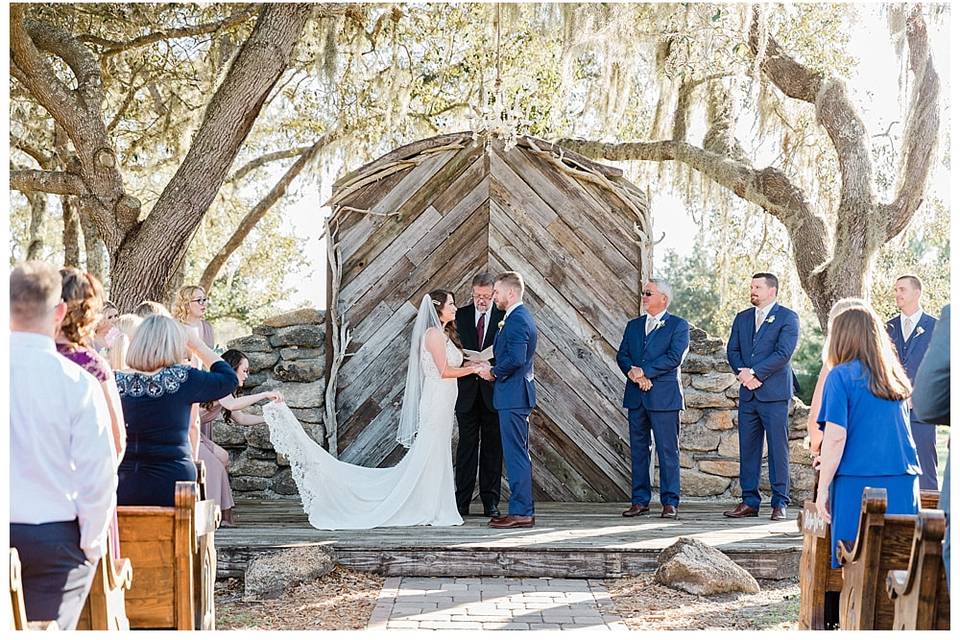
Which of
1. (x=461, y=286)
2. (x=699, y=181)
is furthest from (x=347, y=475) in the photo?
(x=699, y=181)

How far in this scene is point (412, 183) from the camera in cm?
835

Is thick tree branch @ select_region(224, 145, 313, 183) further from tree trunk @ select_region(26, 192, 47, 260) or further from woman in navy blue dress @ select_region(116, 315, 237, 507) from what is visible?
woman in navy blue dress @ select_region(116, 315, 237, 507)

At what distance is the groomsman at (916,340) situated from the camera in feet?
22.5

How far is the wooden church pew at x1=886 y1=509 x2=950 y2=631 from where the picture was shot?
314 cm

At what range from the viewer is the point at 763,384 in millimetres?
7285

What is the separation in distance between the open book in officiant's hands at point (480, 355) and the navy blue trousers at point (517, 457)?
2.14ft

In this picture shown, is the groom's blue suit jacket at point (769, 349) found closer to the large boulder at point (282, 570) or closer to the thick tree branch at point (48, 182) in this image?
the large boulder at point (282, 570)

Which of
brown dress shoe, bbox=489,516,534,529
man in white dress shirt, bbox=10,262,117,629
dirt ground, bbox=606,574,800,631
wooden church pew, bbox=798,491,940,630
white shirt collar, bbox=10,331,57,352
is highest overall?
white shirt collar, bbox=10,331,57,352

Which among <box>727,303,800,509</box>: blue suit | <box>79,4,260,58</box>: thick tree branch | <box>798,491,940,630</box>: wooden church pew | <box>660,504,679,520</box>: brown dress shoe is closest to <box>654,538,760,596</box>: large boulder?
<box>798,491,940,630</box>: wooden church pew

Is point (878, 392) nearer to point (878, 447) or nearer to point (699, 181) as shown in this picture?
point (878, 447)

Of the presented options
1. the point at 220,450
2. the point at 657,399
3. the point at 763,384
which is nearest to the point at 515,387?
the point at 657,399

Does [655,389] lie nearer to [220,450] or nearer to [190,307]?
[220,450]

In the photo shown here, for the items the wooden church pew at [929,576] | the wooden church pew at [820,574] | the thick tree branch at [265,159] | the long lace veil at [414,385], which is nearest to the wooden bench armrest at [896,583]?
the wooden church pew at [929,576]

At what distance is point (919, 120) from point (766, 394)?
3305mm
